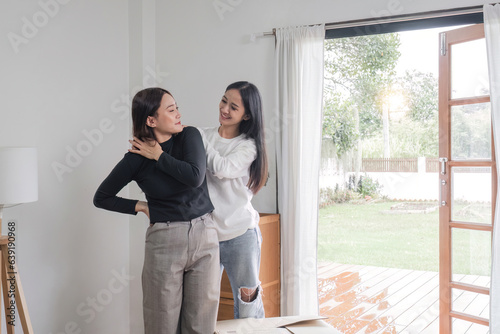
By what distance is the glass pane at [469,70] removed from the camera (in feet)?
9.27

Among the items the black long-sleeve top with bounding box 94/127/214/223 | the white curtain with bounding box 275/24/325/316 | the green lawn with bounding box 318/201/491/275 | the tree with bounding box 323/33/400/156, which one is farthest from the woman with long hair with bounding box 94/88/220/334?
the green lawn with bounding box 318/201/491/275

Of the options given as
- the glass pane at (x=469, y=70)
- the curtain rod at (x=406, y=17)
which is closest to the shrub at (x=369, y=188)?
the glass pane at (x=469, y=70)

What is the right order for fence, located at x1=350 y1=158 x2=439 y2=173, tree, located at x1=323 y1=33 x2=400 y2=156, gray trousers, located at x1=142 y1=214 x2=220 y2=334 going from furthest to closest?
1. fence, located at x1=350 y1=158 x2=439 y2=173
2. tree, located at x1=323 y1=33 x2=400 y2=156
3. gray trousers, located at x1=142 y1=214 x2=220 y2=334

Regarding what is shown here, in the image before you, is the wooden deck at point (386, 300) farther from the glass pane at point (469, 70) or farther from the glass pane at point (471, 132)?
the glass pane at point (469, 70)

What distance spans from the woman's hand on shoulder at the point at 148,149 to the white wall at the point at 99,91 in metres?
0.99

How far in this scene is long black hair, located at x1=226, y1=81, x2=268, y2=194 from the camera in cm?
221

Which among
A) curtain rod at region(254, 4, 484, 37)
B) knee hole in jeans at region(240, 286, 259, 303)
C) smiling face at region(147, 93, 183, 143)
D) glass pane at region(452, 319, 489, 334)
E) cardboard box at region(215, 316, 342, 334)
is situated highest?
curtain rod at region(254, 4, 484, 37)

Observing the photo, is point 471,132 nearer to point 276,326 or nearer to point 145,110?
point 276,326

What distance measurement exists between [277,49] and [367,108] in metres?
3.45

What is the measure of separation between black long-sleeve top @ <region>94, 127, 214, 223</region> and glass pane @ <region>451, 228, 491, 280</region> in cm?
177

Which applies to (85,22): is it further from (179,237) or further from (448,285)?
(448,285)

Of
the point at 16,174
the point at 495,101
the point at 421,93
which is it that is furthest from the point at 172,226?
the point at 421,93

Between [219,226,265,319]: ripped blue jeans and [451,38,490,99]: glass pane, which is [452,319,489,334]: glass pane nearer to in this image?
[451,38,490,99]: glass pane

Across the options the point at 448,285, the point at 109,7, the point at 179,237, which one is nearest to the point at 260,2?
the point at 109,7
